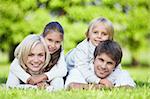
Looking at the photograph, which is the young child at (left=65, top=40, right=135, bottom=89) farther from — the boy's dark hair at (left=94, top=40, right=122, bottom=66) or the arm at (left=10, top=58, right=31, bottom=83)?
the arm at (left=10, top=58, right=31, bottom=83)

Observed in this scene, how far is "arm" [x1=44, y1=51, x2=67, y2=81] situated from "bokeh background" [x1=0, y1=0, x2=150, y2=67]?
17.6 m

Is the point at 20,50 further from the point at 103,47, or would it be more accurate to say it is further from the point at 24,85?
the point at 103,47

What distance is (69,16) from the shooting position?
29125mm

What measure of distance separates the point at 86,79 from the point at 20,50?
1084 millimetres

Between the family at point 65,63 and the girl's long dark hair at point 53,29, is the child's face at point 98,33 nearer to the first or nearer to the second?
the family at point 65,63

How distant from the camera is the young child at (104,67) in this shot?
23.9 ft

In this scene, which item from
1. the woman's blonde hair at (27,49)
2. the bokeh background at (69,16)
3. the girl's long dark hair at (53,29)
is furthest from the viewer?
the bokeh background at (69,16)

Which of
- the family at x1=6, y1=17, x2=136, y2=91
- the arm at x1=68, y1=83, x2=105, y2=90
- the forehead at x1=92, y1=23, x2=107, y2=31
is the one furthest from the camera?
the forehead at x1=92, y1=23, x2=107, y2=31

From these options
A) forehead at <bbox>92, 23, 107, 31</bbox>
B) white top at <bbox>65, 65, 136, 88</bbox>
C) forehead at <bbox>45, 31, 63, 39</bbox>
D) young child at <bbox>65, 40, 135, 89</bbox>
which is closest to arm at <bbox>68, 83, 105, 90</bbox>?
young child at <bbox>65, 40, 135, 89</bbox>

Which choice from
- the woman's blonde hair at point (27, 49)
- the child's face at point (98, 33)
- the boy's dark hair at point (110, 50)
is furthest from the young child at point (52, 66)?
the boy's dark hair at point (110, 50)

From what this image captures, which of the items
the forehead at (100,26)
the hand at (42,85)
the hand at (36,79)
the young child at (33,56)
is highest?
the forehead at (100,26)

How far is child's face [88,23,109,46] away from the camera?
782 cm

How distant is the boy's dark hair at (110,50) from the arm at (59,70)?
622 millimetres

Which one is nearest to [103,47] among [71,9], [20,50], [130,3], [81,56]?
[81,56]
